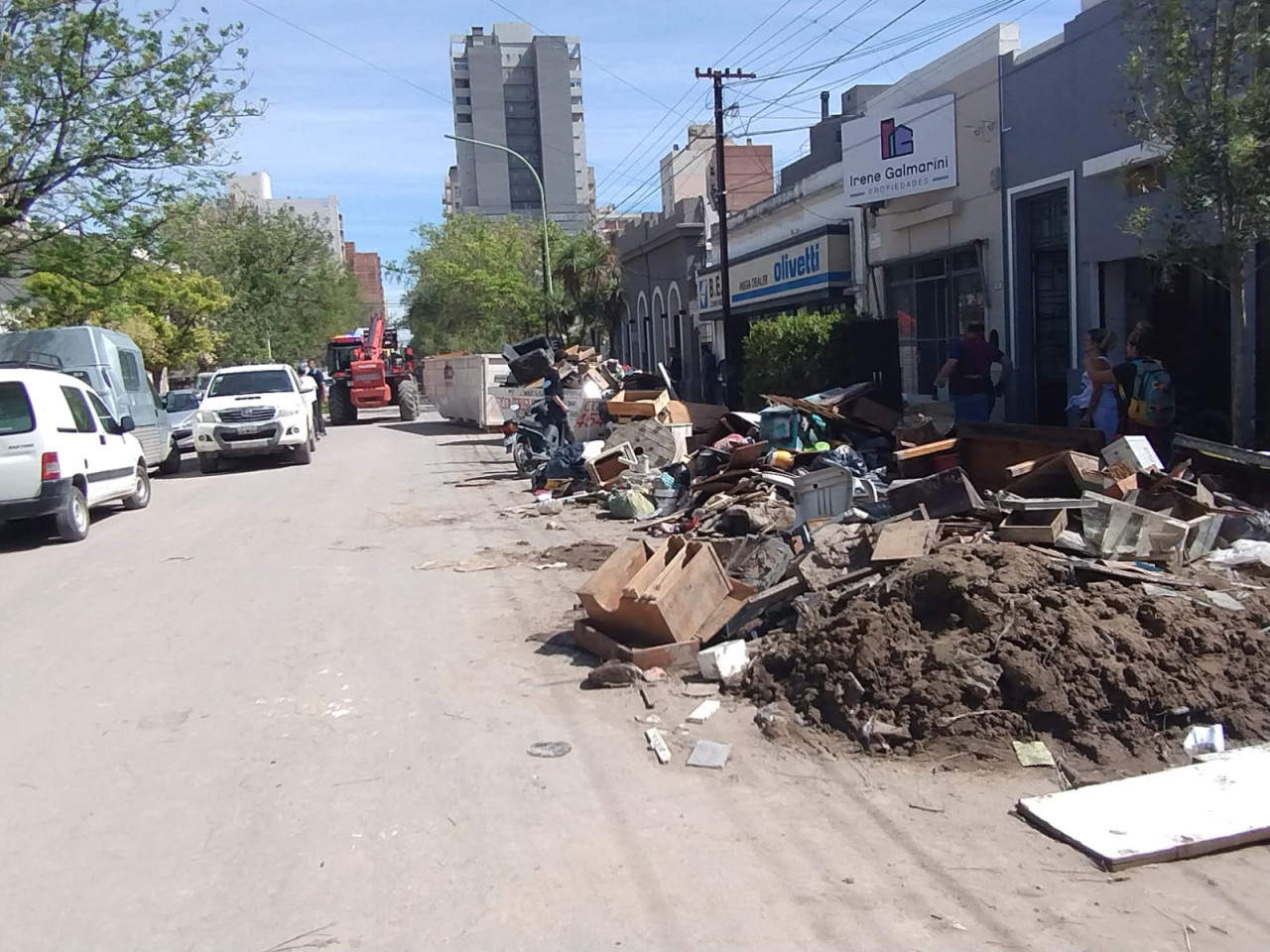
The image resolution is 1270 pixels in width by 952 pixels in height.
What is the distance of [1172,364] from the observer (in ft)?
42.2

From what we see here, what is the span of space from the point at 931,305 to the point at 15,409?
13.7 meters

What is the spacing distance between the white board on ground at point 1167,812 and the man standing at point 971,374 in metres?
8.78

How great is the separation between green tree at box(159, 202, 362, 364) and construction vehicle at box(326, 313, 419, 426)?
26.3ft

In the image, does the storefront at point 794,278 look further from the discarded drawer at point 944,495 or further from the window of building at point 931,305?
the discarded drawer at point 944,495

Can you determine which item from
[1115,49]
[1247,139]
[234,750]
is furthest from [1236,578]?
[1115,49]

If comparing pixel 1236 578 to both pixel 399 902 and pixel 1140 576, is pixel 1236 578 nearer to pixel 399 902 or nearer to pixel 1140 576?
pixel 1140 576

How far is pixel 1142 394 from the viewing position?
10453mm

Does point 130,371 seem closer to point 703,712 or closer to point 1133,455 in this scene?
point 703,712

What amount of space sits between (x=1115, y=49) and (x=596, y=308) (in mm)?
30533

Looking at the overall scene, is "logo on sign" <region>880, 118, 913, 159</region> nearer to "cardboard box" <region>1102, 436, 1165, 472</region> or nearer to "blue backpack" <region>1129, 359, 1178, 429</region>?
"blue backpack" <region>1129, 359, 1178, 429</region>

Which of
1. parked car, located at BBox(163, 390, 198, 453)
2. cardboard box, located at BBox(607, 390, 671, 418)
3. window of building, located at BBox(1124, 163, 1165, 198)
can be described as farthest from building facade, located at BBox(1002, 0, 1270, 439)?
parked car, located at BBox(163, 390, 198, 453)

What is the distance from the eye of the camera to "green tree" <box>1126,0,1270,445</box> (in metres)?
8.42

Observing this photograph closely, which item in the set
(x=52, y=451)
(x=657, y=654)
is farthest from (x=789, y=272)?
(x=657, y=654)

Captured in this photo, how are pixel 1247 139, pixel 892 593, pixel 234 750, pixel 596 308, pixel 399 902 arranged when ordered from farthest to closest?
pixel 596 308 → pixel 1247 139 → pixel 892 593 → pixel 234 750 → pixel 399 902
